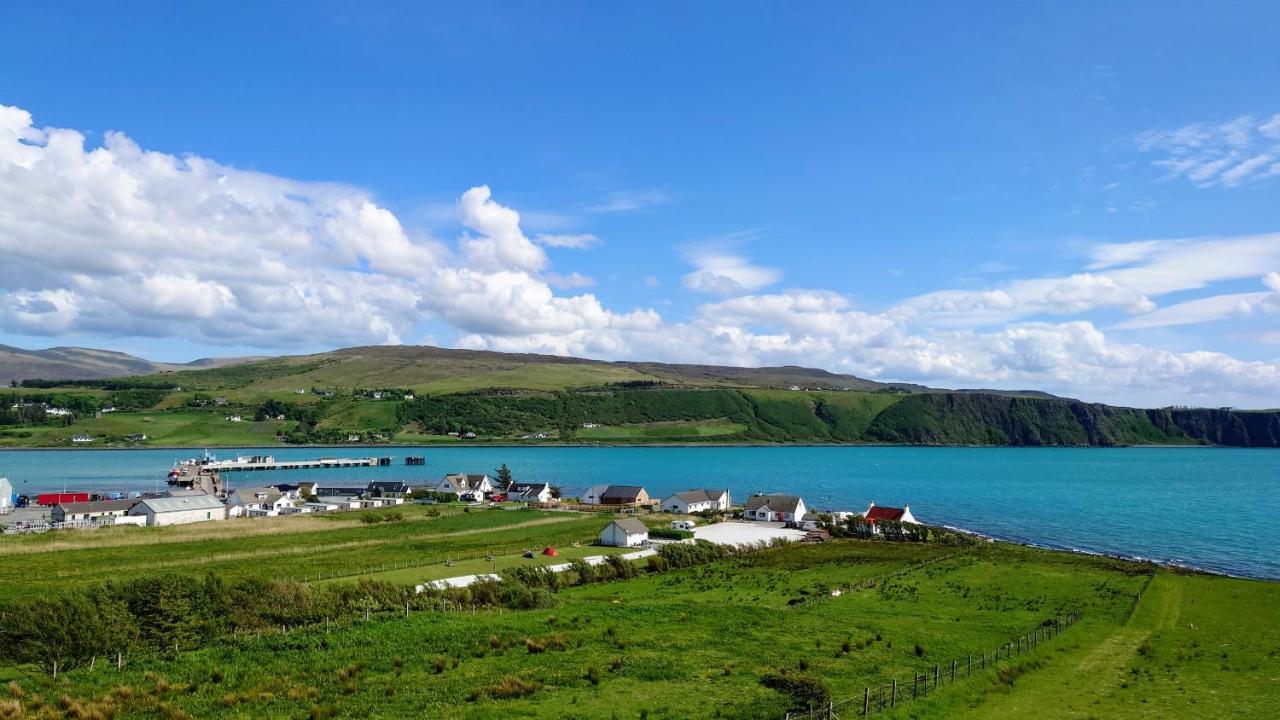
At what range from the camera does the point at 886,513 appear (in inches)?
3383

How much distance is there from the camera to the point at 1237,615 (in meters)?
42.2

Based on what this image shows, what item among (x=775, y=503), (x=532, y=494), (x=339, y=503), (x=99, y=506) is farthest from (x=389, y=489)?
(x=775, y=503)

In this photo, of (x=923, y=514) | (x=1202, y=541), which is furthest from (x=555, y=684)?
(x=923, y=514)

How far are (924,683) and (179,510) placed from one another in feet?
286

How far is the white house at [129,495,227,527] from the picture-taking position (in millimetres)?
83688

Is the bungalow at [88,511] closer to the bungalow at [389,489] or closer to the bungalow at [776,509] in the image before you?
the bungalow at [389,489]

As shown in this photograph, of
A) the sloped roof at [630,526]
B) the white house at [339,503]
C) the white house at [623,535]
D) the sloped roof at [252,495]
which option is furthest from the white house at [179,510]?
the sloped roof at [630,526]

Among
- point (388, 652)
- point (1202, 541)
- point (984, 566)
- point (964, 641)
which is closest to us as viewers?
point (388, 652)

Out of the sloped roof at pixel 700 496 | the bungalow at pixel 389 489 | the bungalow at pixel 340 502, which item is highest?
the sloped roof at pixel 700 496

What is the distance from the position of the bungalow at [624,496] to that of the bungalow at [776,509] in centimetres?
1760

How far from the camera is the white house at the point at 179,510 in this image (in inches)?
3295

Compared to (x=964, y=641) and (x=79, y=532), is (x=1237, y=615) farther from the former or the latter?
(x=79, y=532)

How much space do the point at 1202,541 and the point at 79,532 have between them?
112775 mm

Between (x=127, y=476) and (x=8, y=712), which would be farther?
(x=127, y=476)
